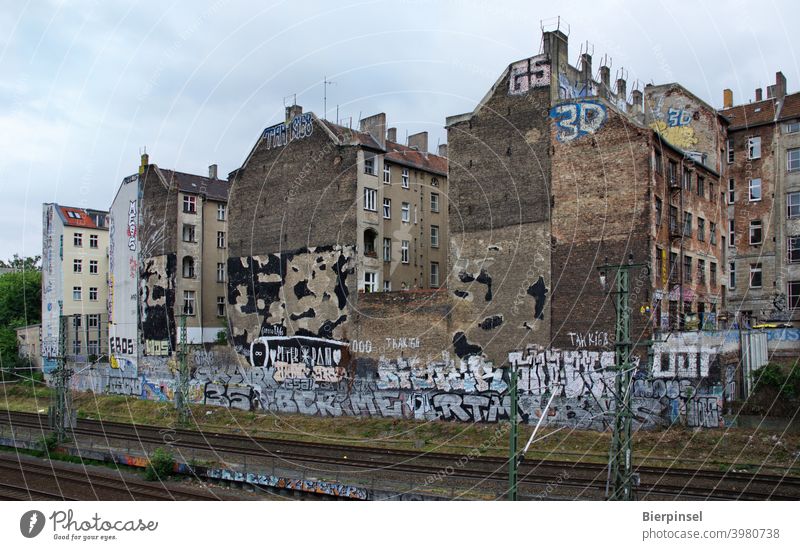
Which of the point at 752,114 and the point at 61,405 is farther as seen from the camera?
the point at 752,114

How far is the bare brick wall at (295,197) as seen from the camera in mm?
44688

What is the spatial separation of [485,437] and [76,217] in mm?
50749

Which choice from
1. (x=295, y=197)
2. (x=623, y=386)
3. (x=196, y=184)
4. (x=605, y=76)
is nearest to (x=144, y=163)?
(x=196, y=184)

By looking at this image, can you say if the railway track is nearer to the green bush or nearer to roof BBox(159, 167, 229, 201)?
the green bush

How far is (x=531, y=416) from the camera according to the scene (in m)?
36.1

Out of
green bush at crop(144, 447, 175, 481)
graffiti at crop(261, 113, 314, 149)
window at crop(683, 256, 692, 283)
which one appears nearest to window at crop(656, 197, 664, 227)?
window at crop(683, 256, 692, 283)

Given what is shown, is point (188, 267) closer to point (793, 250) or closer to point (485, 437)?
point (485, 437)

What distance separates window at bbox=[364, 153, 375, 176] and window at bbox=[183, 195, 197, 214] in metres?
19.3

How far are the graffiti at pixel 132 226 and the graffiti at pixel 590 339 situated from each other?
129 ft

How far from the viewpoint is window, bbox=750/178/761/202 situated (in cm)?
4953

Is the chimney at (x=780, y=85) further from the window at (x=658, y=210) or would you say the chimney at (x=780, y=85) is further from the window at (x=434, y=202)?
the window at (x=434, y=202)

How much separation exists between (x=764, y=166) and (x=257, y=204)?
3443cm

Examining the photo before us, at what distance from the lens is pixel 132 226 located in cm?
6100

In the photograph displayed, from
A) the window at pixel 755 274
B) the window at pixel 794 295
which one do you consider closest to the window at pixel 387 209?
the window at pixel 755 274
